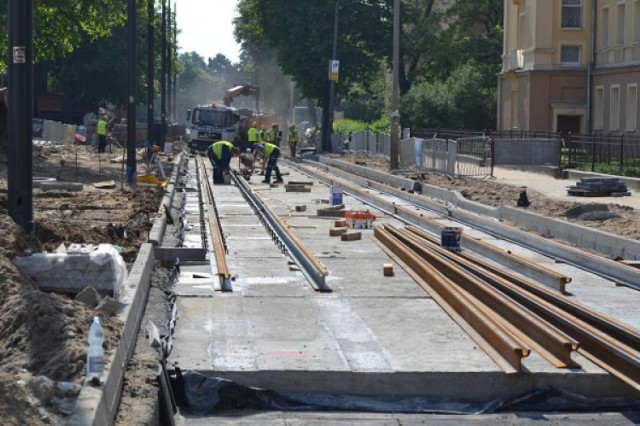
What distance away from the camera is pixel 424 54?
78438 mm

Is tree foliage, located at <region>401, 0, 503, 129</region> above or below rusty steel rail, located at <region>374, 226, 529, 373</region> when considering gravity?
above

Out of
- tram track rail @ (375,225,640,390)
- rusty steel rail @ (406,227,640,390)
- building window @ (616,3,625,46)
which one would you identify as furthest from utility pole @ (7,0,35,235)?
building window @ (616,3,625,46)

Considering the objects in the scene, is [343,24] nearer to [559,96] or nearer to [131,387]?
[559,96]

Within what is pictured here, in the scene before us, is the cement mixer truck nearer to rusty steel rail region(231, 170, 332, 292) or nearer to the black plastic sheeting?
rusty steel rail region(231, 170, 332, 292)

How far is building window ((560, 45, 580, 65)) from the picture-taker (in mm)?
56000

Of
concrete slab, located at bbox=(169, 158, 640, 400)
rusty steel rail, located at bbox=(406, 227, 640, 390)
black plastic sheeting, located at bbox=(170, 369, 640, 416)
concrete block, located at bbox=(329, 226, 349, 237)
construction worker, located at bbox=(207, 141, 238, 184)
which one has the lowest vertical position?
black plastic sheeting, located at bbox=(170, 369, 640, 416)

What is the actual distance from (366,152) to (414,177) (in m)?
22.9

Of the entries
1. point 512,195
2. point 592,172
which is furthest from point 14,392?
point 592,172

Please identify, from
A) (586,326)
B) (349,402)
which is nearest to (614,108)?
(586,326)

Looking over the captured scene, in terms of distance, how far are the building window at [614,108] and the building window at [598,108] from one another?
1438 mm

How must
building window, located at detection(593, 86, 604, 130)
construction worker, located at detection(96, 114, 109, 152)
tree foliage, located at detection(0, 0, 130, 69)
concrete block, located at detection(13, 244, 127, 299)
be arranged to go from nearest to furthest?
concrete block, located at detection(13, 244, 127, 299), tree foliage, located at detection(0, 0, 130, 69), building window, located at detection(593, 86, 604, 130), construction worker, located at detection(96, 114, 109, 152)

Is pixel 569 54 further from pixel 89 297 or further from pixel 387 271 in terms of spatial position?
pixel 89 297

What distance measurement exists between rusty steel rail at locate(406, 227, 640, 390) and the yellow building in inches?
1455

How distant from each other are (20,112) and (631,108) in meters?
38.2
